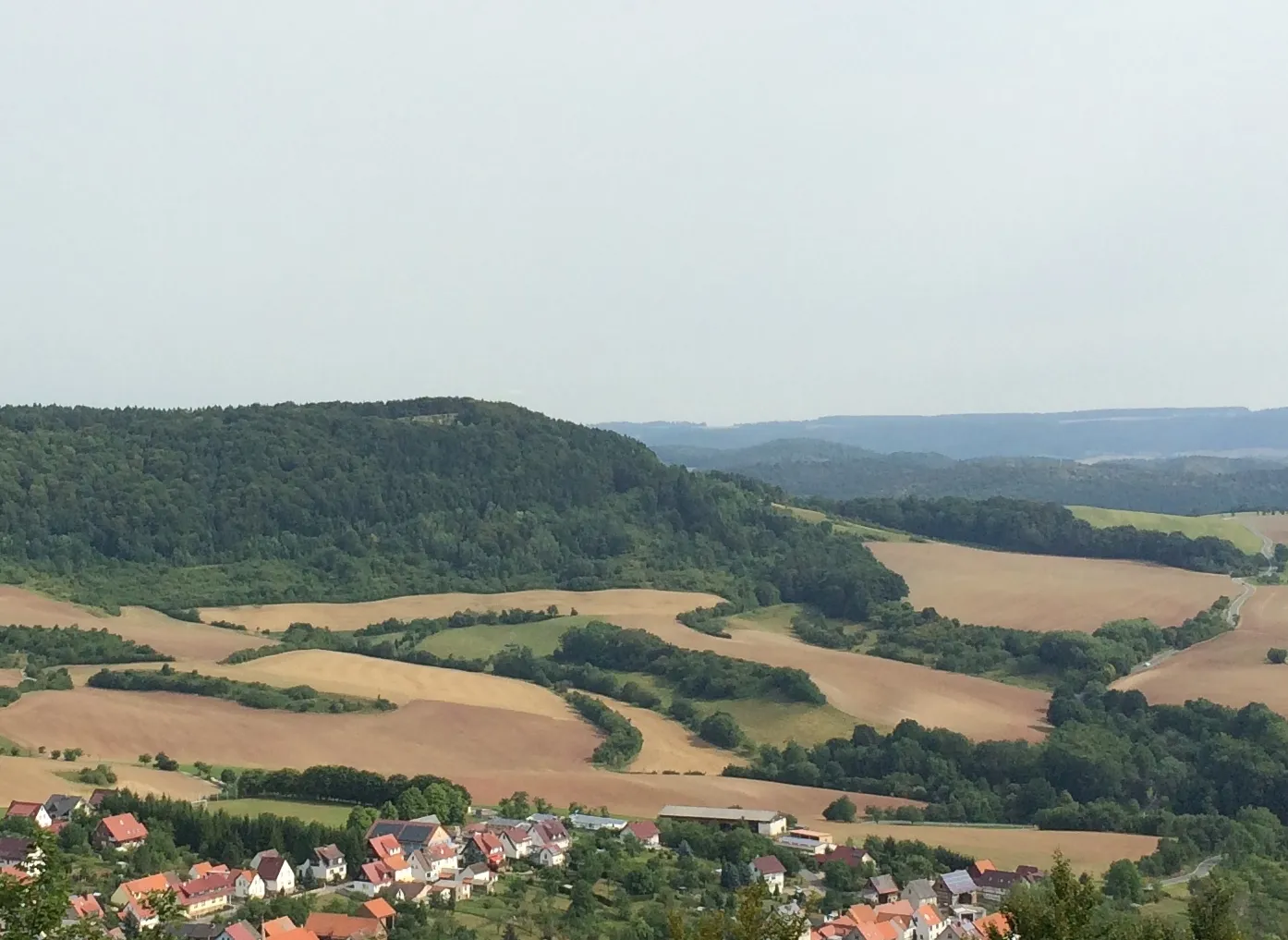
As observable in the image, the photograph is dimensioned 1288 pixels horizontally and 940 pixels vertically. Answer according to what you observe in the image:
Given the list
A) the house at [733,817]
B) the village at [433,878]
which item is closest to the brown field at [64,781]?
the village at [433,878]

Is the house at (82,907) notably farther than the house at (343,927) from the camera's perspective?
No

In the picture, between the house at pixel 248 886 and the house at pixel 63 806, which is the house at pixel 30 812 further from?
the house at pixel 248 886

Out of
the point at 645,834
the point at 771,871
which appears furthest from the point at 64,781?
the point at 771,871

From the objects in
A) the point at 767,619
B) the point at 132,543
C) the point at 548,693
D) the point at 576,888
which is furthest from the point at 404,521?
the point at 576,888

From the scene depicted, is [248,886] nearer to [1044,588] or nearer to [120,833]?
[120,833]

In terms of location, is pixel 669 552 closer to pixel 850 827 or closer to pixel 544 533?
pixel 544 533
